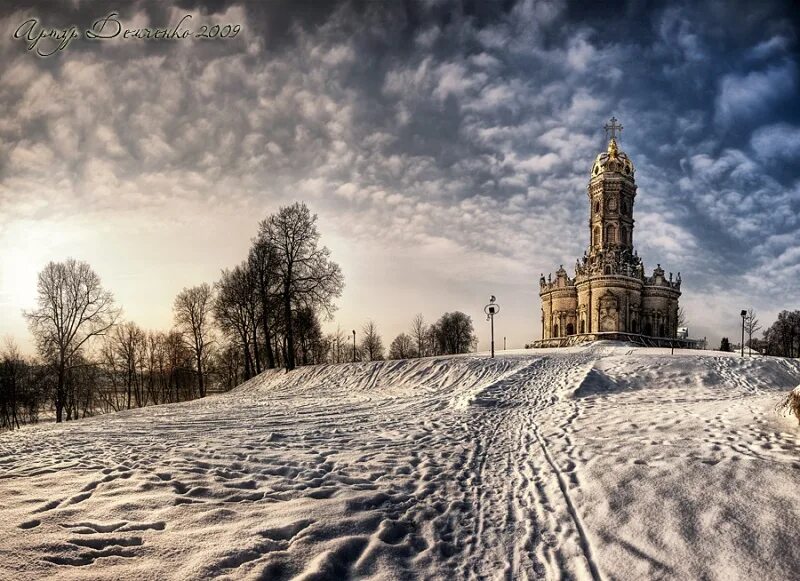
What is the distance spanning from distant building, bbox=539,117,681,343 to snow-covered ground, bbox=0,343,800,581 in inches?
1726

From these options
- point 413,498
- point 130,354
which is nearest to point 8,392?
point 130,354

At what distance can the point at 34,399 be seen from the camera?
41250mm

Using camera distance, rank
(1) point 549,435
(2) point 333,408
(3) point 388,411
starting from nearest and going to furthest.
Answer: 1. (1) point 549,435
2. (3) point 388,411
3. (2) point 333,408

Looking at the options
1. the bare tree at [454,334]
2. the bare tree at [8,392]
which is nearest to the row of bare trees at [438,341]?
the bare tree at [454,334]

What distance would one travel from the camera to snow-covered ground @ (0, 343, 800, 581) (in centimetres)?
461

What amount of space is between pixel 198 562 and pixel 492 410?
415 inches

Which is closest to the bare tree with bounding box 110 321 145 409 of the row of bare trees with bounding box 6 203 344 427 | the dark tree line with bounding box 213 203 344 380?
the row of bare trees with bounding box 6 203 344 427

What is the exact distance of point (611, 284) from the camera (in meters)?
51.9

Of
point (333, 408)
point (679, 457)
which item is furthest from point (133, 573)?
point (333, 408)

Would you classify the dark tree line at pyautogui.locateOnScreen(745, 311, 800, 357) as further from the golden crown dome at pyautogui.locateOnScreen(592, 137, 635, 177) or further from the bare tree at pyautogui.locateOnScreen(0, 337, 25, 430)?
the bare tree at pyautogui.locateOnScreen(0, 337, 25, 430)

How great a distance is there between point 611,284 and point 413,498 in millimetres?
52164

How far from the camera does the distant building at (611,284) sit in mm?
52000

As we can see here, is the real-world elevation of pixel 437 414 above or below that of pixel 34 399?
above

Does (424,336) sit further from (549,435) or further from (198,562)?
(198,562)
